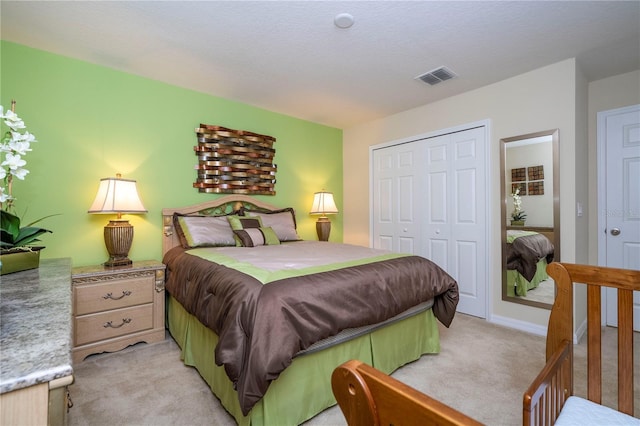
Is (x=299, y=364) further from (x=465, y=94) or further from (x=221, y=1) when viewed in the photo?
(x=465, y=94)

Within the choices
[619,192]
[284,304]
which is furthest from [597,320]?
[619,192]

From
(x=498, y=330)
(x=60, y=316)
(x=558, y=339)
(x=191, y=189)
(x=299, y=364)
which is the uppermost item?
(x=191, y=189)

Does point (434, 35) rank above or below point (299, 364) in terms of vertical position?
above

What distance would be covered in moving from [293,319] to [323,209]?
2.59 meters

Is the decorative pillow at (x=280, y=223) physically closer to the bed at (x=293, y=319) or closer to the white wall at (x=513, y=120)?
the bed at (x=293, y=319)

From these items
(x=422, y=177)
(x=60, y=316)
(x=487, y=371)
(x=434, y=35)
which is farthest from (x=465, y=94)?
(x=60, y=316)

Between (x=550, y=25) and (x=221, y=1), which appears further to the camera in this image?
(x=550, y=25)

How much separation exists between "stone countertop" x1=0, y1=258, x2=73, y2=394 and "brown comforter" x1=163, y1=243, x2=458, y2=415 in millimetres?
685

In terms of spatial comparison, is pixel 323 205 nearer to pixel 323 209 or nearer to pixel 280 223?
pixel 323 209

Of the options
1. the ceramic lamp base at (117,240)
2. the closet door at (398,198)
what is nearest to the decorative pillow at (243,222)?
the ceramic lamp base at (117,240)

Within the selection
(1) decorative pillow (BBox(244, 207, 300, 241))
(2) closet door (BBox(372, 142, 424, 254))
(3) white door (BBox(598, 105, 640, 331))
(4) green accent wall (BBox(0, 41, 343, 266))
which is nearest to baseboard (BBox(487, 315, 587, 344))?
(3) white door (BBox(598, 105, 640, 331))

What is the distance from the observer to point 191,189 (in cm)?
319

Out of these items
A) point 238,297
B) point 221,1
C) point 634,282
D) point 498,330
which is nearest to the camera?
point 634,282

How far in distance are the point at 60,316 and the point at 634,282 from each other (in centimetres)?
180
